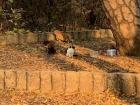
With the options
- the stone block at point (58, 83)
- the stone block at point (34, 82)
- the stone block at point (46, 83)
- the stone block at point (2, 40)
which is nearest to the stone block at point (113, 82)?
the stone block at point (58, 83)

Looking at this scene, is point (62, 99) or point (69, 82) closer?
point (62, 99)

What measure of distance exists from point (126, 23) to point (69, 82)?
2005 millimetres

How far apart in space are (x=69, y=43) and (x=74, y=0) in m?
2.36

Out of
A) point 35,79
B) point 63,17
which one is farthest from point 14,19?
point 35,79

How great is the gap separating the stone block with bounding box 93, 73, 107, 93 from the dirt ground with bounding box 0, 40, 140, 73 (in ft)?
2.07

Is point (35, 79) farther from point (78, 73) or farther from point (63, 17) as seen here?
point (63, 17)

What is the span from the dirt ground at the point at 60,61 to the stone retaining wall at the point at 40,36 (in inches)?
19.5

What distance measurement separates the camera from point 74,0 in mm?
10578

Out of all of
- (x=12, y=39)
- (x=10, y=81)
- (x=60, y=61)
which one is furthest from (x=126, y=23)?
(x=10, y=81)

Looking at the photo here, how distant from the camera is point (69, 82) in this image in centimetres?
557

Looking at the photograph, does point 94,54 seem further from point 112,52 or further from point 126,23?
point 126,23

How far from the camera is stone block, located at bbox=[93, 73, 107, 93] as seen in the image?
553cm

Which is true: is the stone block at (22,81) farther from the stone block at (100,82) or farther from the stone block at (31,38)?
the stone block at (31,38)

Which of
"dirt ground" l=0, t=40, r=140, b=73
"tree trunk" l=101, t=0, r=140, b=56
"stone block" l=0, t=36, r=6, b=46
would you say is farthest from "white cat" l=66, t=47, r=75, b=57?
"stone block" l=0, t=36, r=6, b=46
